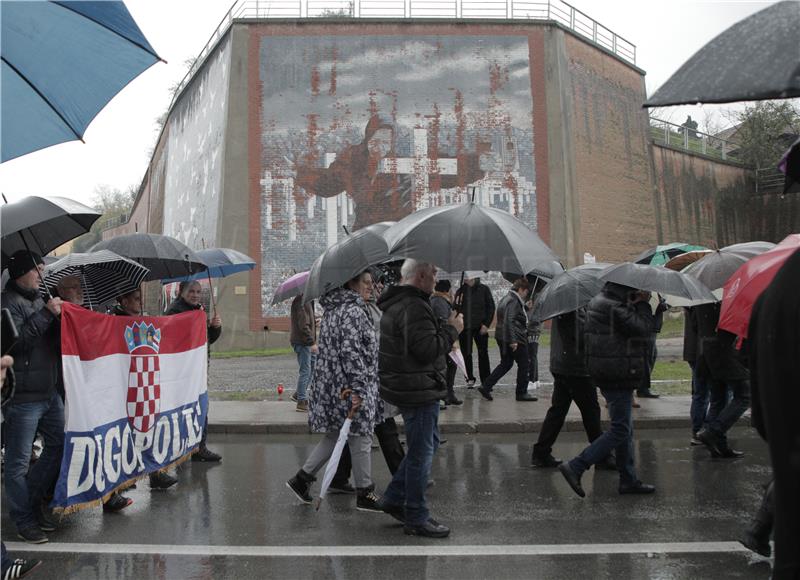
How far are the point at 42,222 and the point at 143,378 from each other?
5.53 feet

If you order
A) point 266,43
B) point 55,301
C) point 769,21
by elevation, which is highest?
point 266,43

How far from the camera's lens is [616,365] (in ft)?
22.6

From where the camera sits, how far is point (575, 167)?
2891 centimetres

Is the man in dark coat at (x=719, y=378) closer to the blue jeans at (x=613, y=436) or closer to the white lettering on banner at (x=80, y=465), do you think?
the blue jeans at (x=613, y=436)

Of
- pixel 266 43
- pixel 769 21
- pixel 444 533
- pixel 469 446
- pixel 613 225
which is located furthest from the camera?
pixel 613 225

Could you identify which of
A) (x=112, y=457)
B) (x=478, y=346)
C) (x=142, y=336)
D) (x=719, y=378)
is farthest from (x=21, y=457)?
(x=478, y=346)

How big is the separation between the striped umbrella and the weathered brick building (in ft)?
62.3

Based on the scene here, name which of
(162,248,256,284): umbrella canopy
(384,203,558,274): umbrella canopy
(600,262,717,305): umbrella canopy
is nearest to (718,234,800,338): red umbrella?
(600,262,717,305): umbrella canopy

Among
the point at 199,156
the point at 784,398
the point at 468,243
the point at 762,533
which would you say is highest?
the point at 199,156

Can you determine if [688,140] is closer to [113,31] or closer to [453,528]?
[453,528]

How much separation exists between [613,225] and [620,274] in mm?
24387

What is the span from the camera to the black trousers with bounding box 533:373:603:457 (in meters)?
8.06

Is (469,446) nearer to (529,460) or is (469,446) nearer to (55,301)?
(529,460)

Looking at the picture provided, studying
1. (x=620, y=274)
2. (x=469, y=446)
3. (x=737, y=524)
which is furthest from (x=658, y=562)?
(x=469, y=446)
